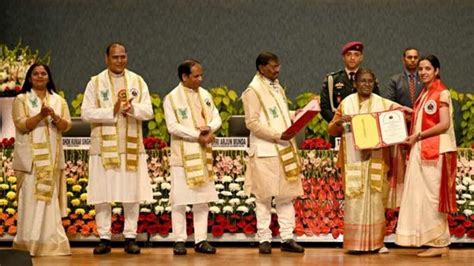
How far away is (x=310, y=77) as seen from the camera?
11.3 metres

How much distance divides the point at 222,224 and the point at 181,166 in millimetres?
908

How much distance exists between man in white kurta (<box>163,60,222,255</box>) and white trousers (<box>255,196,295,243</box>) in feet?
1.24

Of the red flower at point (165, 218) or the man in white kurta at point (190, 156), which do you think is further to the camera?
the red flower at point (165, 218)

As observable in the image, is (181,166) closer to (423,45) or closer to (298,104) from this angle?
(298,104)

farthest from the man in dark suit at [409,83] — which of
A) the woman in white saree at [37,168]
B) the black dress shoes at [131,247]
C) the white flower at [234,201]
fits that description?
the woman in white saree at [37,168]

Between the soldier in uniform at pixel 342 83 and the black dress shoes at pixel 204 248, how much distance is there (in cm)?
152

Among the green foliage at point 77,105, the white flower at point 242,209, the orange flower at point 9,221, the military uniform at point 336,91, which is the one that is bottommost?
the orange flower at point 9,221

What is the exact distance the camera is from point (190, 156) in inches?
310

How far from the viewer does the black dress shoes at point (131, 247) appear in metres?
7.94

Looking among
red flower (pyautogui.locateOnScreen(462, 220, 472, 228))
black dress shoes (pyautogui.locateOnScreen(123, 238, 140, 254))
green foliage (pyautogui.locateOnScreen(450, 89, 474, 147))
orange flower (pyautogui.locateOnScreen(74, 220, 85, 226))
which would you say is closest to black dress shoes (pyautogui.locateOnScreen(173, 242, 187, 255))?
black dress shoes (pyautogui.locateOnScreen(123, 238, 140, 254))

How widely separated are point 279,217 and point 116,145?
1.40 m

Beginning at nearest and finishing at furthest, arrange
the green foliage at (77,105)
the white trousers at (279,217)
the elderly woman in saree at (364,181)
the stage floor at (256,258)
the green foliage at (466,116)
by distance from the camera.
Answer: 1. the stage floor at (256,258)
2. the elderly woman in saree at (364,181)
3. the white trousers at (279,217)
4. the green foliage at (77,105)
5. the green foliage at (466,116)

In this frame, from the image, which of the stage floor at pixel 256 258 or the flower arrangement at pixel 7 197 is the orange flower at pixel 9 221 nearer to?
the flower arrangement at pixel 7 197

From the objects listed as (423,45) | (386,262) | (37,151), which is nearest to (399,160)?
(386,262)
